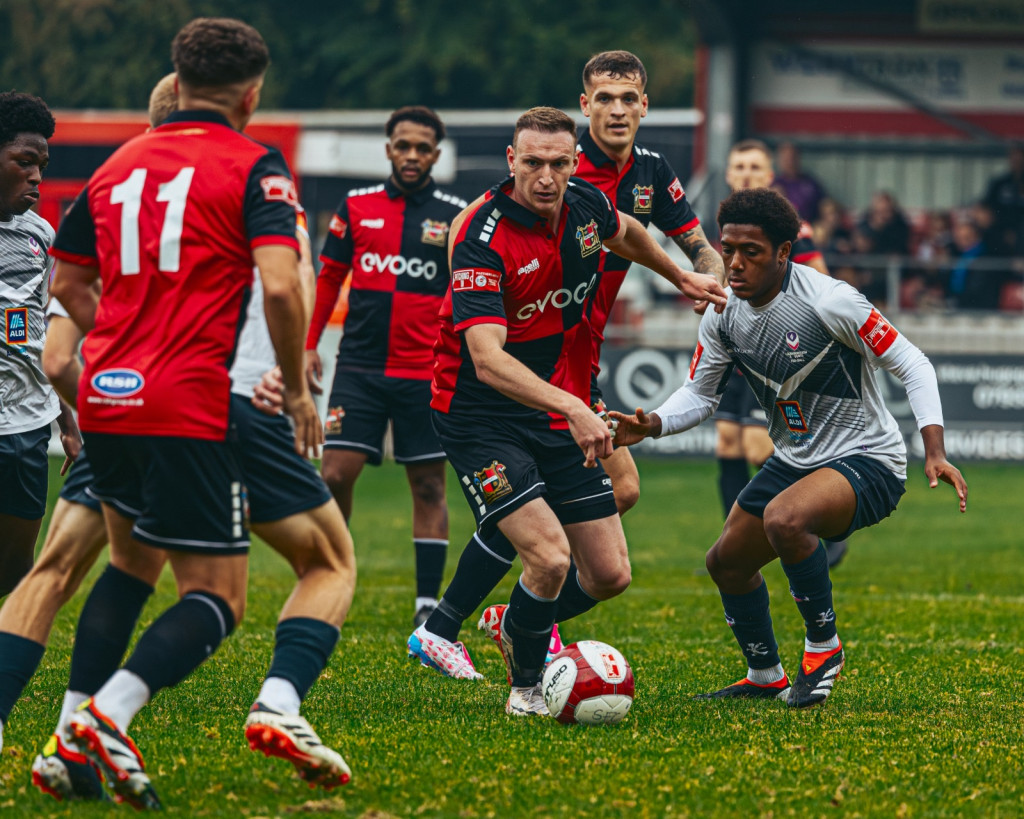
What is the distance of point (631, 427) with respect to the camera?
6.36 meters

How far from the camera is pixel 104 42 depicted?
3550 centimetres

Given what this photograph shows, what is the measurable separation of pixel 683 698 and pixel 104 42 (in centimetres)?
3219

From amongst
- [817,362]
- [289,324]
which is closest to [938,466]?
[817,362]

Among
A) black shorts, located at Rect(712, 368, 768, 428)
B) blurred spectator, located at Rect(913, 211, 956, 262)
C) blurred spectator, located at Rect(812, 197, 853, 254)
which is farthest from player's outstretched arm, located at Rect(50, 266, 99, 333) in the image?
blurred spectator, located at Rect(913, 211, 956, 262)

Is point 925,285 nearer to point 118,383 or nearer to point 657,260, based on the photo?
point 657,260

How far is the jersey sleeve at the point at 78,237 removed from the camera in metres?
4.67

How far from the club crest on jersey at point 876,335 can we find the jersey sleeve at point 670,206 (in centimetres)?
166

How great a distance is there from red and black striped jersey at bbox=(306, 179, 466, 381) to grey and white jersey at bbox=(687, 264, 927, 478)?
258 cm

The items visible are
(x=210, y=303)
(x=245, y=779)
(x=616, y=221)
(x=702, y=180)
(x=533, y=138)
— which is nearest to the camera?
(x=210, y=303)

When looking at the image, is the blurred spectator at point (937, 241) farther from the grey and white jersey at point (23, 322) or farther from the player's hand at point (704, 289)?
the grey and white jersey at point (23, 322)

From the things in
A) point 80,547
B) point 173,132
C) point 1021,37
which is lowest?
point 80,547

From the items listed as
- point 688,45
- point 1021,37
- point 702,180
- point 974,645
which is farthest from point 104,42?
point 974,645

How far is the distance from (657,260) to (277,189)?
2.60 m

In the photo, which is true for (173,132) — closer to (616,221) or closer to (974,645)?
(616,221)
